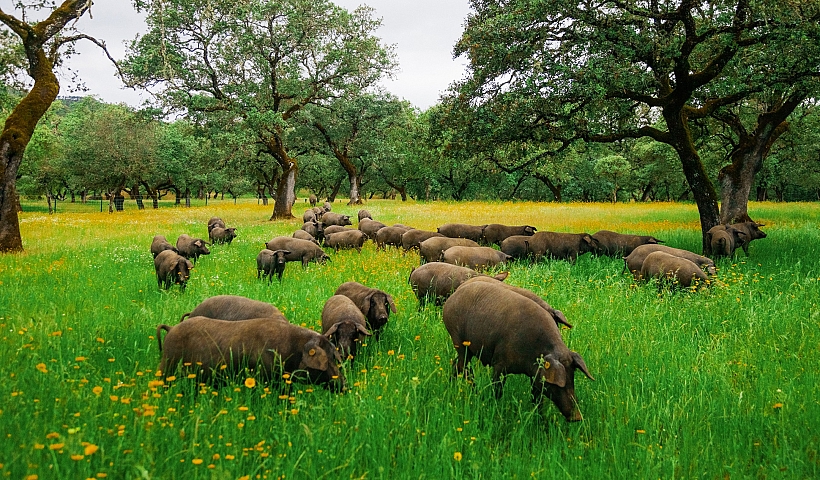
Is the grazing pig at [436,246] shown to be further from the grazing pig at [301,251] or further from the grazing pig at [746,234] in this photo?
the grazing pig at [746,234]

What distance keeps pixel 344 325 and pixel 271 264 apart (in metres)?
5.18

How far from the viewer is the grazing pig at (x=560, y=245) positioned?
42.3 ft

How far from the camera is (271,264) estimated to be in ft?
32.8

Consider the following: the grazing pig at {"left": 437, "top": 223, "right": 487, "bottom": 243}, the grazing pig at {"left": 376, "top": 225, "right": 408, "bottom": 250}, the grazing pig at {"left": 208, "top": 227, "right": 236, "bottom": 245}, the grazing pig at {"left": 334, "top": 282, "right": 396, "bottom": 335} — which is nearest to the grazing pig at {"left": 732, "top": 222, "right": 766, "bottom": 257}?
the grazing pig at {"left": 437, "top": 223, "right": 487, "bottom": 243}

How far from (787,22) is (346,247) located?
1207 centimetres

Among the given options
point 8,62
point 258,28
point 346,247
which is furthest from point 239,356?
point 258,28

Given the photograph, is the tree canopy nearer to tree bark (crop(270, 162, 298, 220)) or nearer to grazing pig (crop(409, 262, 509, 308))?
tree bark (crop(270, 162, 298, 220))

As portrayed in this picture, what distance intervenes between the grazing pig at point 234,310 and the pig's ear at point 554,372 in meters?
3.20

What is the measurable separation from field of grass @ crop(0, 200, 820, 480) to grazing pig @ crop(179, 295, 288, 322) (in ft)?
2.25

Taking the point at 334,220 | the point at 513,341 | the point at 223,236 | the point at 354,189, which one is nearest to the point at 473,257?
the point at 513,341

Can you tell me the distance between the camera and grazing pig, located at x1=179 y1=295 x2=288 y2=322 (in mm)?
5691

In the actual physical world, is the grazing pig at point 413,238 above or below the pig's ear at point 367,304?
above

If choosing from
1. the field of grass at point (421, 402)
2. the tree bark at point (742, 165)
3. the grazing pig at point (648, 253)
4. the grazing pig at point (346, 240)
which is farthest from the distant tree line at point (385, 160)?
the field of grass at point (421, 402)

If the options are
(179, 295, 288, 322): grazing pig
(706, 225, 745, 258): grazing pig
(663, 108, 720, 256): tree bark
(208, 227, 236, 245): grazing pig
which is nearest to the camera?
(179, 295, 288, 322): grazing pig
